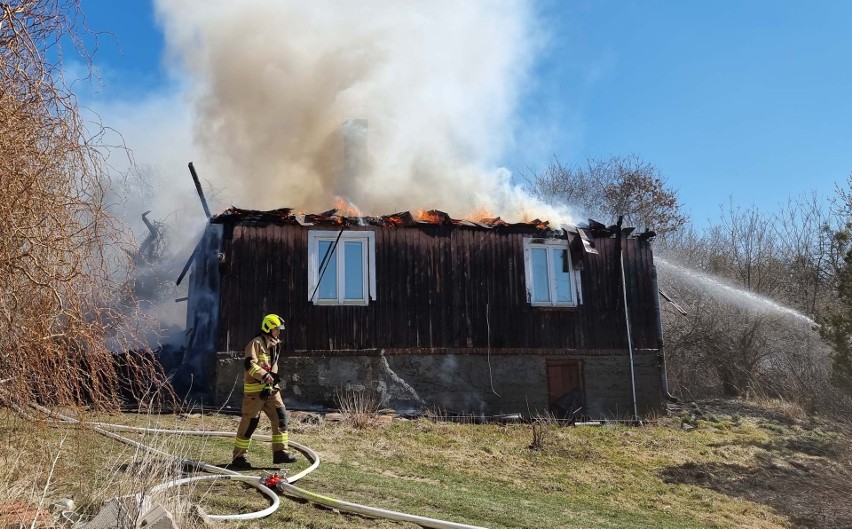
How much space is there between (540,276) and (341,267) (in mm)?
4505

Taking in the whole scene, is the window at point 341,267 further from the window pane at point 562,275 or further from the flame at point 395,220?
the window pane at point 562,275

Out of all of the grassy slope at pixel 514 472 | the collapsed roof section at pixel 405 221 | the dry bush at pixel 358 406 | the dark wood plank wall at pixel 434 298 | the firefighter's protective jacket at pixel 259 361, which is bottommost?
the grassy slope at pixel 514 472

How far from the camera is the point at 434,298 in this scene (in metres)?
14.3

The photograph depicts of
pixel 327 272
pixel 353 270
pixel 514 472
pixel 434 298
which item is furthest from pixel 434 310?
pixel 514 472

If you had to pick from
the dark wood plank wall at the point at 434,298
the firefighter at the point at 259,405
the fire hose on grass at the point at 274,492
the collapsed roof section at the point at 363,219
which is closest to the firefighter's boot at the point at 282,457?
the firefighter at the point at 259,405

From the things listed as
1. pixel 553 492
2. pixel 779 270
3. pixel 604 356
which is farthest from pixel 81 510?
pixel 779 270

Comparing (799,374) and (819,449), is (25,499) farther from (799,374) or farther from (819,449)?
(799,374)

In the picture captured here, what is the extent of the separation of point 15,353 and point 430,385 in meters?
10.0

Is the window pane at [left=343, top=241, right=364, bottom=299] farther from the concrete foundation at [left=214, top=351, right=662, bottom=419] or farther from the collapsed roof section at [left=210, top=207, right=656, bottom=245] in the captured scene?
the concrete foundation at [left=214, top=351, right=662, bottom=419]

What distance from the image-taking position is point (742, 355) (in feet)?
72.4

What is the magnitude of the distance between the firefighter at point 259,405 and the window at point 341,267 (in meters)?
5.42

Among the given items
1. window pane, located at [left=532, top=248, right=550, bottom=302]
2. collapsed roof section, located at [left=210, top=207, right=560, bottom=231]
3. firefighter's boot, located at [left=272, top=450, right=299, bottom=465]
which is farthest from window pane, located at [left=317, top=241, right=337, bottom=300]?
firefighter's boot, located at [left=272, top=450, right=299, bottom=465]

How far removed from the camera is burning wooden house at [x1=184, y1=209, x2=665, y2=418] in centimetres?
1345

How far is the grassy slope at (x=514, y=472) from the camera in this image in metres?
6.03
